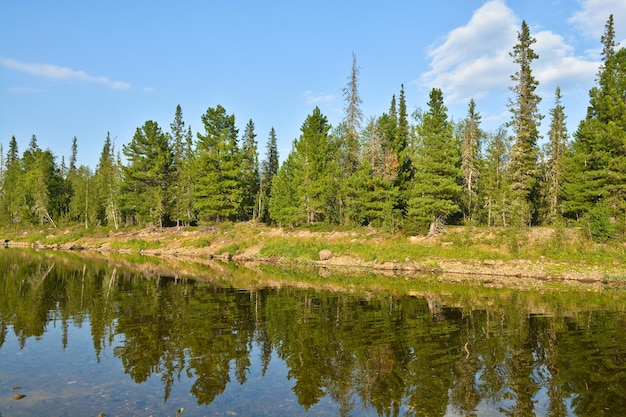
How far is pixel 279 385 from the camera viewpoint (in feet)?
37.8

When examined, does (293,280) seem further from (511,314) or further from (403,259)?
(511,314)

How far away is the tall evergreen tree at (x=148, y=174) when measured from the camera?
218 feet

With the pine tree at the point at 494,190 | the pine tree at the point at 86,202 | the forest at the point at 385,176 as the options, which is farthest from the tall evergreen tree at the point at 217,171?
the pine tree at the point at 494,190

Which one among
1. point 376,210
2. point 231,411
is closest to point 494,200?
point 376,210

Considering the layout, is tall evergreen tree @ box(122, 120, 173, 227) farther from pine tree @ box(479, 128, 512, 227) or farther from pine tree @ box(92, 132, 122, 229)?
pine tree @ box(479, 128, 512, 227)

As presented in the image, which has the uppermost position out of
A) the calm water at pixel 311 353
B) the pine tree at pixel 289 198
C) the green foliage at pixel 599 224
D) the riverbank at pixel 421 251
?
the pine tree at pixel 289 198

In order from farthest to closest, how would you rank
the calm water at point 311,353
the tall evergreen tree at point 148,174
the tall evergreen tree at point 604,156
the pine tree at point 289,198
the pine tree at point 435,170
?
the tall evergreen tree at point 148,174
the pine tree at point 289,198
the pine tree at point 435,170
the tall evergreen tree at point 604,156
the calm water at point 311,353

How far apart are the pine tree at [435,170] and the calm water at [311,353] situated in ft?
56.3

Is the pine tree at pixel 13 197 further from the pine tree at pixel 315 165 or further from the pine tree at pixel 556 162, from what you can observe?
the pine tree at pixel 556 162

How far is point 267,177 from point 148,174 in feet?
66.7

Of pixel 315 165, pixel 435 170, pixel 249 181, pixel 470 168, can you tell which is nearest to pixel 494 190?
pixel 470 168

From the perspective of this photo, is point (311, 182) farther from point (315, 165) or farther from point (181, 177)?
point (181, 177)

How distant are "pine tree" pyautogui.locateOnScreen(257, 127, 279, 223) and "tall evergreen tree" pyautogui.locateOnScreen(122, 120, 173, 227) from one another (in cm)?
1462

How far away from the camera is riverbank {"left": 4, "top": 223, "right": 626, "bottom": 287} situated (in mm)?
33469
